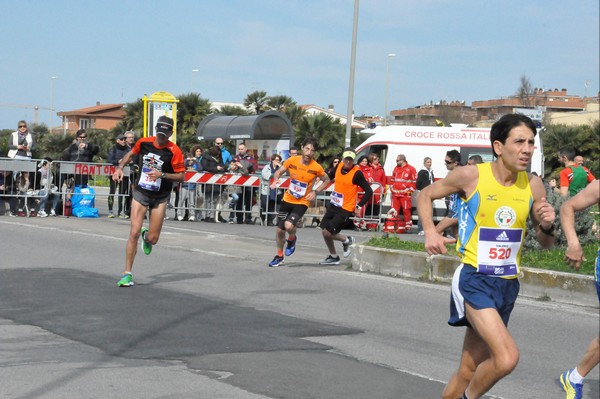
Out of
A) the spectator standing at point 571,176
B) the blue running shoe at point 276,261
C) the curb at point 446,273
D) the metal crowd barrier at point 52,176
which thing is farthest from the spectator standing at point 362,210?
the curb at point 446,273

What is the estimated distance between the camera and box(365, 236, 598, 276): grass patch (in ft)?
40.1

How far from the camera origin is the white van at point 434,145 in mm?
24547

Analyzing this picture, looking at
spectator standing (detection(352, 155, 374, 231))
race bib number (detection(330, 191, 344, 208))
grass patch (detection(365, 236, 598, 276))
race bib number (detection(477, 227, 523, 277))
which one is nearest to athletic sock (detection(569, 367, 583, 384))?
race bib number (detection(477, 227, 523, 277))

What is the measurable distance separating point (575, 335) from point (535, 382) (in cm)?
235

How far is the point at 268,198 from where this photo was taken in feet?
76.7

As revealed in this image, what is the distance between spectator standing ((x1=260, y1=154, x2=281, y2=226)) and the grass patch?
8496 millimetres

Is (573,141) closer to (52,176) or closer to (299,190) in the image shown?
(52,176)

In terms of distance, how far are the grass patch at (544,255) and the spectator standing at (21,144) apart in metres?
10.8

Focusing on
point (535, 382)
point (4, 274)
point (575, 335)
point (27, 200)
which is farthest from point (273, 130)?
point (535, 382)

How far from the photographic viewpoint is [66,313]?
9.45m

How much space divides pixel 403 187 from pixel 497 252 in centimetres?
1724

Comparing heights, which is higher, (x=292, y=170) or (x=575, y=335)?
(x=292, y=170)

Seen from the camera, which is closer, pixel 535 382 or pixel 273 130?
pixel 535 382

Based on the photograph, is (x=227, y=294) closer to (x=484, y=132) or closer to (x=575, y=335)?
(x=575, y=335)
